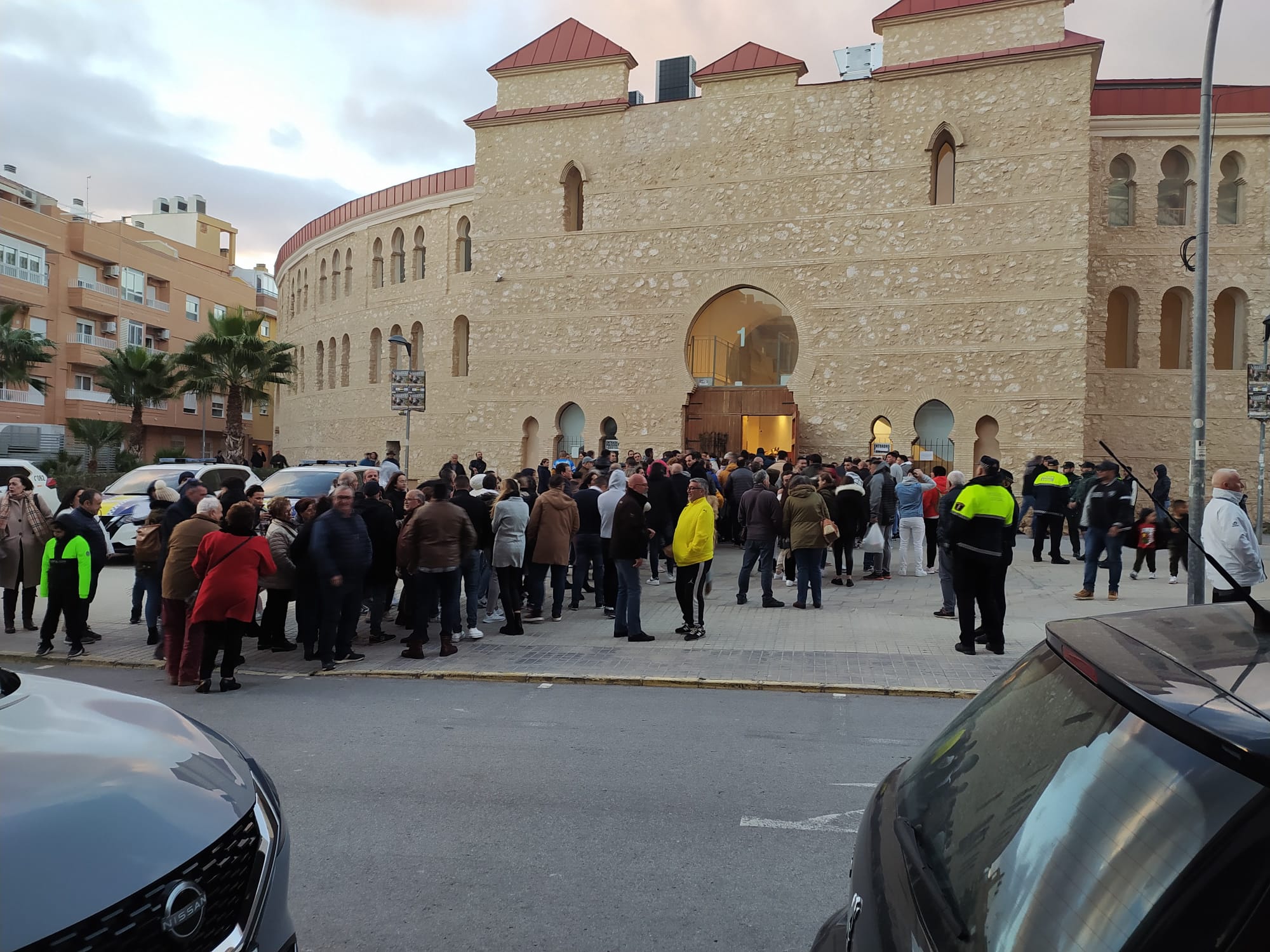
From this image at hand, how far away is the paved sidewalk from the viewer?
8.53 m

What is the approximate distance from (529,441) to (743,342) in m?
7.74

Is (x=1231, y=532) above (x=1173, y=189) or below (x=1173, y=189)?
below

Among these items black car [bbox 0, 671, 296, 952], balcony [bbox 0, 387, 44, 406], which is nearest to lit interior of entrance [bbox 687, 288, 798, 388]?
black car [bbox 0, 671, 296, 952]

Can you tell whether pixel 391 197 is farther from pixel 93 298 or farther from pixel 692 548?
pixel 692 548

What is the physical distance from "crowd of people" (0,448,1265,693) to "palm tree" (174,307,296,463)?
2255 cm

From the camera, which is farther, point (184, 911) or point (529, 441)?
point (529, 441)

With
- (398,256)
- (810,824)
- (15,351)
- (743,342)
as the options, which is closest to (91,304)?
(15,351)

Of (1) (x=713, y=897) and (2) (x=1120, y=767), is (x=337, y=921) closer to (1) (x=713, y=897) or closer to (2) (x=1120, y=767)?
(1) (x=713, y=897)

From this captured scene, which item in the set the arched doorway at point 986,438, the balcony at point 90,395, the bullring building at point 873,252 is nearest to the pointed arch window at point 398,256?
the bullring building at point 873,252

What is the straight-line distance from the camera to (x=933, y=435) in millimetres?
24609

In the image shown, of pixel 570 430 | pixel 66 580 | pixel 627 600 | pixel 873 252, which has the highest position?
pixel 873 252

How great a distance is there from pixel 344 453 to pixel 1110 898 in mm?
38878

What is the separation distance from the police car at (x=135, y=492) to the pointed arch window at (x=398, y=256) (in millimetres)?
19479

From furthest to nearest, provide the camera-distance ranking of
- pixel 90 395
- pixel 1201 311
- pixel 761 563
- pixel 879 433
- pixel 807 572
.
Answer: pixel 90 395, pixel 879 433, pixel 761 563, pixel 807 572, pixel 1201 311
